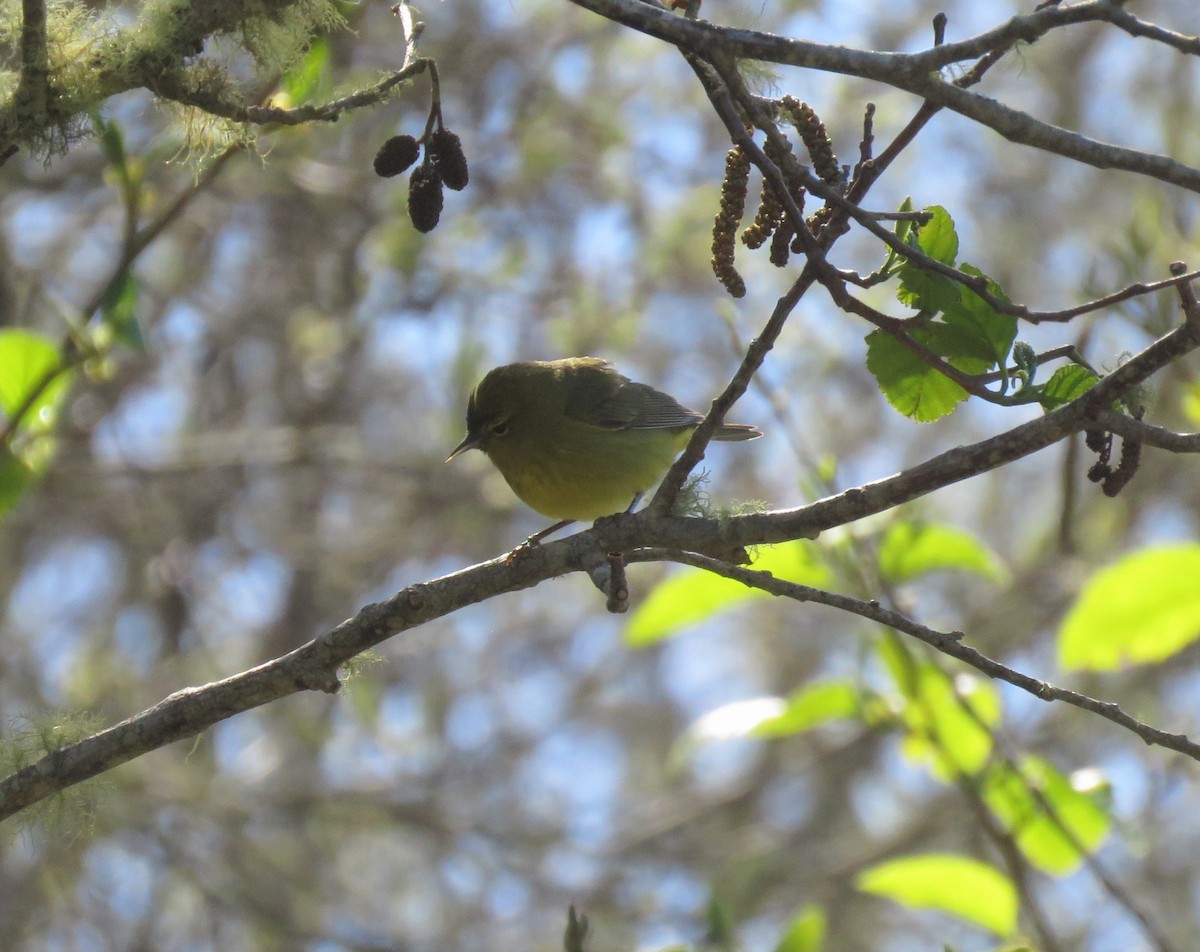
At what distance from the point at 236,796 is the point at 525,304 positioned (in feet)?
10.6

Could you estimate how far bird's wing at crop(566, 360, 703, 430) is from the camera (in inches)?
205

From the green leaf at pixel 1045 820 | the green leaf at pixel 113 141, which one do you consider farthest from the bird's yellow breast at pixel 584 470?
the green leaf at pixel 113 141

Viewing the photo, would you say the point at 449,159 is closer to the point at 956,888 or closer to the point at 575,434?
the point at 956,888

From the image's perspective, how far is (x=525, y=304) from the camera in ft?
25.1

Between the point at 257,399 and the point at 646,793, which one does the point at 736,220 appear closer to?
the point at 257,399

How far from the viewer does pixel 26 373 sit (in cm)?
337

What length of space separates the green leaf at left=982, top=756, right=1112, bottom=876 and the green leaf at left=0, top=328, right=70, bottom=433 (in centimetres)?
269

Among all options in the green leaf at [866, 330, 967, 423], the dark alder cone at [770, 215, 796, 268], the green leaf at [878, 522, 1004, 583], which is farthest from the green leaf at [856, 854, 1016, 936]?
the dark alder cone at [770, 215, 796, 268]

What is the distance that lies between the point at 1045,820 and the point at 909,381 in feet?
Answer: 5.27

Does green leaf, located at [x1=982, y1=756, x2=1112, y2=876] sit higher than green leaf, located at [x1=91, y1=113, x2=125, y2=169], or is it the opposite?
green leaf, located at [x1=91, y1=113, x2=125, y2=169]

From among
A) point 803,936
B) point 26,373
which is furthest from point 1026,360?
point 26,373

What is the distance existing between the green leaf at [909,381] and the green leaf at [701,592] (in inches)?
44.9

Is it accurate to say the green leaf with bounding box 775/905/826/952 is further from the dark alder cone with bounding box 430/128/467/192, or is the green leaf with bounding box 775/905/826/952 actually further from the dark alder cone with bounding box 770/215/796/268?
the dark alder cone with bounding box 430/128/467/192

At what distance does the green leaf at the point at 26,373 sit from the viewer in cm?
332
